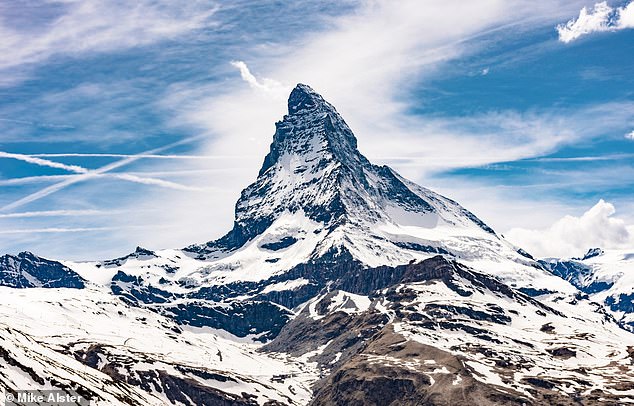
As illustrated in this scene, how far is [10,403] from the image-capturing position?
632 feet
